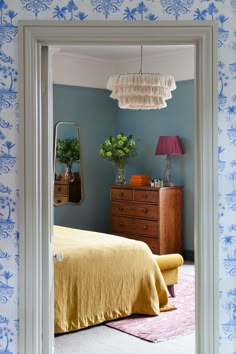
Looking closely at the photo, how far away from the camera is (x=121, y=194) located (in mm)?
7281

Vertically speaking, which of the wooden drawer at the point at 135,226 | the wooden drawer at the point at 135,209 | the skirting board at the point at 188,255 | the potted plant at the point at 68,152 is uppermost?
the potted plant at the point at 68,152

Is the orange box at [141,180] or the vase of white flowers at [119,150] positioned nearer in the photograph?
the orange box at [141,180]

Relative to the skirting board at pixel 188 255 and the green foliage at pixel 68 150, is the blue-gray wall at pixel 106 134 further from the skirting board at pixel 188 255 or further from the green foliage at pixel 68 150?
the green foliage at pixel 68 150

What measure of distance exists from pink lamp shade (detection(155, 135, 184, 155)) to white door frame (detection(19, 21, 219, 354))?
4304 mm

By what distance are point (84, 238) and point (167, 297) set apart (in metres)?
0.92

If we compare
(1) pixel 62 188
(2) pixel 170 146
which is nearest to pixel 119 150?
(2) pixel 170 146

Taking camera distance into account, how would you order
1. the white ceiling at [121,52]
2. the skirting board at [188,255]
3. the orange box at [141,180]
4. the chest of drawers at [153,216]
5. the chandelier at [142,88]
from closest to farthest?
the chandelier at [142,88], the chest of drawers at [153,216], the white ceiling at [121,52], the skirting board at [188,255], the orange box at [141,180]

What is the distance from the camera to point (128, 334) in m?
4.21

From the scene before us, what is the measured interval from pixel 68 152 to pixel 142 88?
2.65 m

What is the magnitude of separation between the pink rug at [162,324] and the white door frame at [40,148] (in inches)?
65.3

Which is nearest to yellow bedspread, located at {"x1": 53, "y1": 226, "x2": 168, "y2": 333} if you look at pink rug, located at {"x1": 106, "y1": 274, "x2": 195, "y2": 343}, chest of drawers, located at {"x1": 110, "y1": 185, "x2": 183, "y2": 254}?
pink rug, located at {"x1": 106, "y1": 274, "x2": 195, "y2": 343}

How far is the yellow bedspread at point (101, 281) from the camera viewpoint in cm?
419

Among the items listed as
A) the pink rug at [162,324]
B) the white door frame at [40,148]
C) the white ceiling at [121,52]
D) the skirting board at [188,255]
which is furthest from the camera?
the skirting board at [188,255]

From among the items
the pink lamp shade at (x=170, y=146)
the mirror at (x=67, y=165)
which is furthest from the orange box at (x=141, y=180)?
the mirror at (x=67, y=165)
